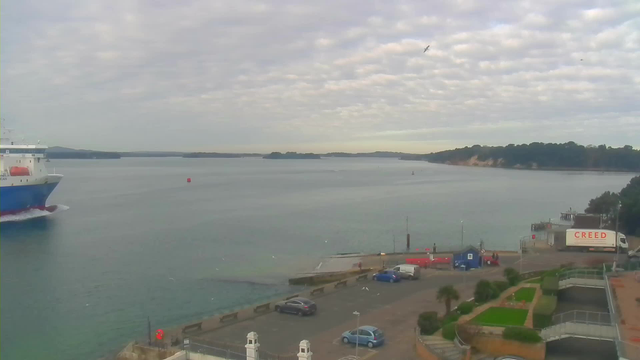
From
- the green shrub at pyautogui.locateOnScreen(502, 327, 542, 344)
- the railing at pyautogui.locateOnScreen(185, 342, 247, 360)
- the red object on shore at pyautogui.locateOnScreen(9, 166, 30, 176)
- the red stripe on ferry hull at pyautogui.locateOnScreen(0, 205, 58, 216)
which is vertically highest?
the red object on shore at pyautogui.locateOnScreen(9, 166, 30, 176)

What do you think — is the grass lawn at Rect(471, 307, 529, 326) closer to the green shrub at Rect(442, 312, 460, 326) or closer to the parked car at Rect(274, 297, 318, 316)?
the green shrub at Rect(442, 312, 460, 326)

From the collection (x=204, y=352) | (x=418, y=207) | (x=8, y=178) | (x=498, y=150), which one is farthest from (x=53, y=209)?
(x=498, y=150)

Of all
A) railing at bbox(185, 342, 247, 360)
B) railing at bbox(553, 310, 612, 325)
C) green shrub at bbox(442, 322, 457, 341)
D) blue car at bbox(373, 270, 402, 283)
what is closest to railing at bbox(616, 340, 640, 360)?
railing at bbox(553, 310, 612, 325)

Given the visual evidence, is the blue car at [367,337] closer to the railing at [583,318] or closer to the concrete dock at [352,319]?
the concrete dock at [352,319]

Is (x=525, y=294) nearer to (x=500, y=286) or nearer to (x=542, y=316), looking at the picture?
(x=500, y=286)

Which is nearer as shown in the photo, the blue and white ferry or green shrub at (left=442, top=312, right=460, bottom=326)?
green shrub at (left=442, top=312, right=460, bottom=326)

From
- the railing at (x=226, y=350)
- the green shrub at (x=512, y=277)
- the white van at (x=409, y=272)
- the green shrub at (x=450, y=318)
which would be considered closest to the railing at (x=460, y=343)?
the green shrub at (x=450, y=318)
